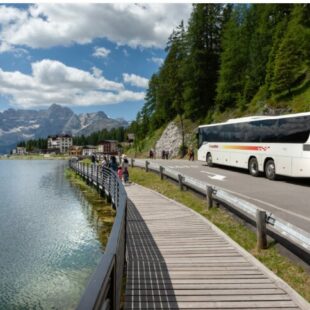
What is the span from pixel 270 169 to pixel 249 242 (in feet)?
41.8

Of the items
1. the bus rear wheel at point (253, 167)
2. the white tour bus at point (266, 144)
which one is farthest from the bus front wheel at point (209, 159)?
the bus rear wheel at point (253, 167)

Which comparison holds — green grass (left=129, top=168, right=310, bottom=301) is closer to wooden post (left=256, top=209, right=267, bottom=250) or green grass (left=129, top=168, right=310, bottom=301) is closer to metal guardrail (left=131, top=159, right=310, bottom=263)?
wooden post (left=256, top=209, right=267, bottom=250)

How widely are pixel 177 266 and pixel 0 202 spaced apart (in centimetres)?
2607

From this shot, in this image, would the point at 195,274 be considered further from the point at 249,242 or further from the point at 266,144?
the point at 266,144

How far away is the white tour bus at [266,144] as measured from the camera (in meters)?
18.6

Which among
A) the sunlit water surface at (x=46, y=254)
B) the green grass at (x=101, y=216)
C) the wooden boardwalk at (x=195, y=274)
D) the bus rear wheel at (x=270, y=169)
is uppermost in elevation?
the bus rear wheel at (x=270, y=169)

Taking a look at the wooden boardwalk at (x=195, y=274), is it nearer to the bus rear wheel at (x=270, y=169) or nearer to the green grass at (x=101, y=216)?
the green grass at (x=101, y=216)

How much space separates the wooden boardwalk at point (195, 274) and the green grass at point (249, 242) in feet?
1.03

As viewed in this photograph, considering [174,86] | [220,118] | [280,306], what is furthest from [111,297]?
[174,86]

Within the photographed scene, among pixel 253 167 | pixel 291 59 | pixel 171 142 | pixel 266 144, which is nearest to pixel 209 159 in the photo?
pixel 253 167

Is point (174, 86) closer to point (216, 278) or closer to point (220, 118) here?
point (220, 118)

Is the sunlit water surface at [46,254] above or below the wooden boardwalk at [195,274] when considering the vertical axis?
below

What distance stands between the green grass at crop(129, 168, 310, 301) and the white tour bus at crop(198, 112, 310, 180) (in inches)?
232

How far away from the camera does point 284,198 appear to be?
15312 millimetres
